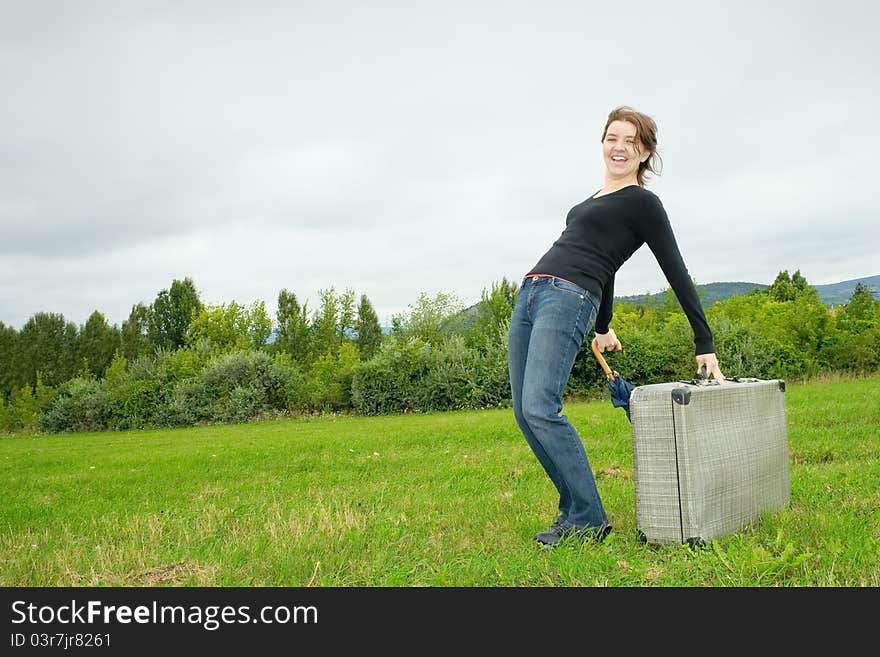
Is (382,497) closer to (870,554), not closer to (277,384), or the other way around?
(870,554)

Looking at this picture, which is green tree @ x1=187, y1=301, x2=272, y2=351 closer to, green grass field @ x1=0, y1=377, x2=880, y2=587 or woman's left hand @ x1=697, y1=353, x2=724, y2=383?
green grass field @ x1=0, y1=377, x2=880, y2=587

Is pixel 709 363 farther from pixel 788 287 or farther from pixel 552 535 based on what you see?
pixel 788 287

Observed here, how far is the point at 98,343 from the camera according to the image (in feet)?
176

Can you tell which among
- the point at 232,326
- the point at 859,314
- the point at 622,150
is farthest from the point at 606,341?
the point at 232,326

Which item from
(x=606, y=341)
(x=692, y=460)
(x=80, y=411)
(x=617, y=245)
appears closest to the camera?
(x=692, y=460)

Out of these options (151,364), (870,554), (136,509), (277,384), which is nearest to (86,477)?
(136,509)

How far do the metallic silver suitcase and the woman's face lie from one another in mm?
1131

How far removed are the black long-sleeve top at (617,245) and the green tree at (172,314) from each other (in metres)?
53.1

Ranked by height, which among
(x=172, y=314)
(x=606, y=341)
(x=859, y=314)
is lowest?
(x=606, y=341)

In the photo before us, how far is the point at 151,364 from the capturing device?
84.1 ft

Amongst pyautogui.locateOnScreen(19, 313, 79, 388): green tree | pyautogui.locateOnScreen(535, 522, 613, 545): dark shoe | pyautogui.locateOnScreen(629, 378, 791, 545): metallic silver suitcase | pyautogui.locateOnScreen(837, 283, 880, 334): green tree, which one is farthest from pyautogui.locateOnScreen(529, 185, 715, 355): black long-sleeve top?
pyautogui.locateOnScreen(19, 313, 79, 388): green tree

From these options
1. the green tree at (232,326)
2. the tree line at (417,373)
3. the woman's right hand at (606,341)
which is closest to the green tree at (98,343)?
the green tree at (232,326)

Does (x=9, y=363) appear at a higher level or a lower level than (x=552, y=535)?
higher

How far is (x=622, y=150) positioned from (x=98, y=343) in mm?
56330
